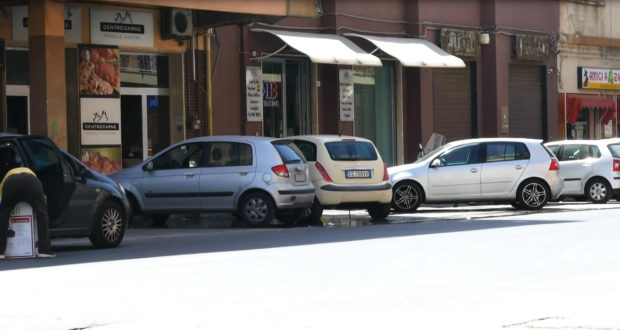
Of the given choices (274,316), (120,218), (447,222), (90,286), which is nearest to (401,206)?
(447,222)

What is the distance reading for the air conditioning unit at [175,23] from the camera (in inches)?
1079

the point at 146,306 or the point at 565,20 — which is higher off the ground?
the point at 565,20

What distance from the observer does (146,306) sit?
10.9 metres

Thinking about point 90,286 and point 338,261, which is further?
point 338,261

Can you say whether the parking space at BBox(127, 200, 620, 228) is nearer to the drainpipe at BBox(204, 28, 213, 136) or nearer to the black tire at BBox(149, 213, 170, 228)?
the black tire at BBox(149, 213, 170, 228)

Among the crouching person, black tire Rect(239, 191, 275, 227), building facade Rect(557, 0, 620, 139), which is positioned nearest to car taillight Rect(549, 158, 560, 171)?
black tire Rect(239, 191, 275, 227)

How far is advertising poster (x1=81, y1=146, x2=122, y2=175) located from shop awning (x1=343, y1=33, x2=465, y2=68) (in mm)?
7697

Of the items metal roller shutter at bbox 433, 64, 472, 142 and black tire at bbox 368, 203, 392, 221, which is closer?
black tire at bbox 368, 203, 392, 221

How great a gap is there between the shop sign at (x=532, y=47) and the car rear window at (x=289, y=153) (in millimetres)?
16784

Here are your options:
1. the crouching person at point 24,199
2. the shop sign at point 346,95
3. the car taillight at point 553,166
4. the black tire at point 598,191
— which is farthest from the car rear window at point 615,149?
the crouching person at point 24,199

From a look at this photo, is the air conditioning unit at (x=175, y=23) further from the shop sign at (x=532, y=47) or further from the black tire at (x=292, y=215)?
the shop sign at (x=532, y=47)

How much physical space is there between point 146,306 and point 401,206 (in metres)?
15.6

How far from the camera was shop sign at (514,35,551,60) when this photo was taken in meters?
37.7

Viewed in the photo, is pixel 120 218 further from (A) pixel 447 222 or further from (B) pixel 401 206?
(B) pixel 401 206
